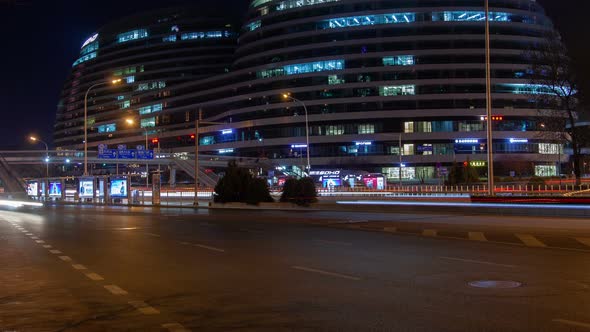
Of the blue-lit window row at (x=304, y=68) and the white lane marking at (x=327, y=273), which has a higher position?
the blue-lit window row at (x=304, y=68)

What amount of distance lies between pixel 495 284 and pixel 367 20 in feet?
379

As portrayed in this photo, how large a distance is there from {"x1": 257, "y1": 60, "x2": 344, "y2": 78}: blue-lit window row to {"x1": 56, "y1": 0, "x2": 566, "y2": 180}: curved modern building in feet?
0.70

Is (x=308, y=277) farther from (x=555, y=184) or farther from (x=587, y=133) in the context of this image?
(x=555, y=184)

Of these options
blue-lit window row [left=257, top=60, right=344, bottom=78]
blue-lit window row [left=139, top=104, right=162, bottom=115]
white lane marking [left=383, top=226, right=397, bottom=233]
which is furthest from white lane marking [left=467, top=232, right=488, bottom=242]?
blue-lit window row [left=139, top=104, right=162, bottom=115]

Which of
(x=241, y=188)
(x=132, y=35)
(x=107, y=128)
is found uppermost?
(x=132, y=35)

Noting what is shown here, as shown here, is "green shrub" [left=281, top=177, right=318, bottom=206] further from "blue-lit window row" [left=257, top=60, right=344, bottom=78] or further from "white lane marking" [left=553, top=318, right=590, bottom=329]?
"blue-lit window row" [left=257, top=60, right=344, bottom=78]

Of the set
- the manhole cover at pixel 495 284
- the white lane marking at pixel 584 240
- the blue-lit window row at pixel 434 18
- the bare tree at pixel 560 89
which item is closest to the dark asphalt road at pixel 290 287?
the manhole cover at pixel 495 284

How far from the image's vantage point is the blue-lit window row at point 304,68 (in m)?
121

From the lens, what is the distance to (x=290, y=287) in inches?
414

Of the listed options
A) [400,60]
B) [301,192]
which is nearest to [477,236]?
[301,192]

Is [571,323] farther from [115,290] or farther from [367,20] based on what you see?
[367,20]

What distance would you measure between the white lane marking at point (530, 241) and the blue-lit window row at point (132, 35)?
583ft

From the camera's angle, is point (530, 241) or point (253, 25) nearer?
point (530, 241)

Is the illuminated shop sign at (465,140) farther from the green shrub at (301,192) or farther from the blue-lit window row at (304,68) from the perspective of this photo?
the green shrub at (301,192)
